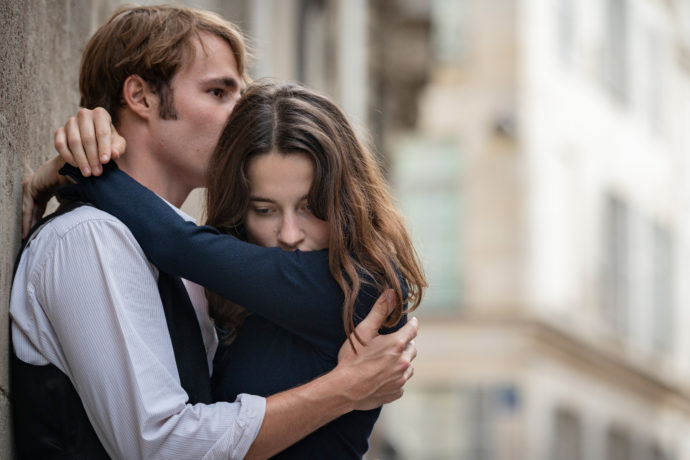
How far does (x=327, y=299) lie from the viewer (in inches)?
119

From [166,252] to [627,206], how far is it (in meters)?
22.6

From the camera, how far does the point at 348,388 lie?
9.83 feet

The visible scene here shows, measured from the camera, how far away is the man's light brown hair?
134 inches

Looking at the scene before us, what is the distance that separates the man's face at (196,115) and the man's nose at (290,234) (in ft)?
1.33

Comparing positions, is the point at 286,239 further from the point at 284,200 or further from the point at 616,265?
the point at 616,265

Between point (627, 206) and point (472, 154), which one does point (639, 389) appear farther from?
point (472, 154)

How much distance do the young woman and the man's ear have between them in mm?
224

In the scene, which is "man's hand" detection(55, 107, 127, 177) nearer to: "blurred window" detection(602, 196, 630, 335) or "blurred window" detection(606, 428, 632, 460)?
"blurred window" detection(602, 196, 630, 335)

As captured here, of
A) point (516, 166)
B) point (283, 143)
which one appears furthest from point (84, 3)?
point (516, 166)

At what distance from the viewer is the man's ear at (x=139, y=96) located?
11.2 ft

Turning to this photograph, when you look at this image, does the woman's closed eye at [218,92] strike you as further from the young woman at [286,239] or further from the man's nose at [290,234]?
the man's nose at [290,234]

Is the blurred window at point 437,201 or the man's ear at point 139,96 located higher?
the man's ear at point 139,96

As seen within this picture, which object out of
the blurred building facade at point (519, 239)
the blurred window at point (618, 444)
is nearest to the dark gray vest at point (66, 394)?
the blurred building facade at point (519, 239)

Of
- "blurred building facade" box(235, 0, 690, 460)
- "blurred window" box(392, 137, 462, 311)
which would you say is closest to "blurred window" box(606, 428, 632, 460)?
"blurred building facade" box(235, 0, 690, 460)
